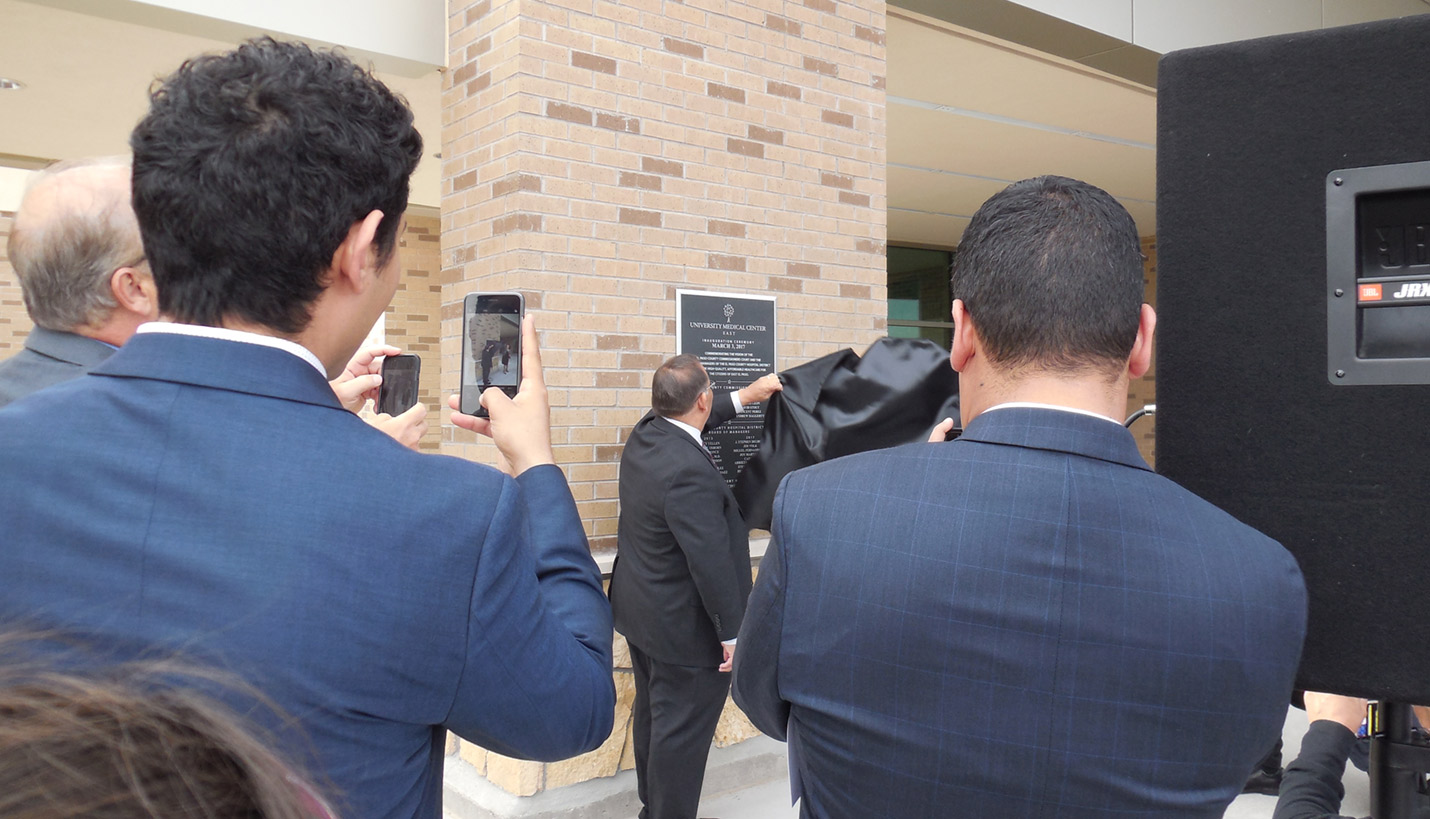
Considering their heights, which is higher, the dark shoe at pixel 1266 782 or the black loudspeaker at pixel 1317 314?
the black loudspeaker at pixel 1317 314

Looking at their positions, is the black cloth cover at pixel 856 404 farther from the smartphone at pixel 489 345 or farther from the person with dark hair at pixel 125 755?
the person with dark hair at pixel 125 755

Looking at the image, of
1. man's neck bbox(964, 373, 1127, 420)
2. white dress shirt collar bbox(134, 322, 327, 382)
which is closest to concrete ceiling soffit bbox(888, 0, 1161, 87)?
man's neck bbox(964, 373, 1127, 420)

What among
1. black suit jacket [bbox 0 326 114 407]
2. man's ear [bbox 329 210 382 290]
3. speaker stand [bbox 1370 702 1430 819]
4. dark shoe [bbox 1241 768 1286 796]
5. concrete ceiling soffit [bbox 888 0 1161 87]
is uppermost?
concrete ceiling soffit [bbox 888 0 1161 87]

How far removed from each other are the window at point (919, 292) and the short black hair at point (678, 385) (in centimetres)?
1007

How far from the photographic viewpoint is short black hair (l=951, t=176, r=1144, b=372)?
1.41 meters

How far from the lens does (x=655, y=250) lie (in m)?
4.73

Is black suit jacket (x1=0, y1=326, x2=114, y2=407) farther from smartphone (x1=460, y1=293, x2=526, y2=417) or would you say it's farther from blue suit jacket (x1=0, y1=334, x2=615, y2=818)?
blue suit jacket (x1=0, y1=334, x2=615, y2=818)

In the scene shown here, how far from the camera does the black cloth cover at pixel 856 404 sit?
3889mm

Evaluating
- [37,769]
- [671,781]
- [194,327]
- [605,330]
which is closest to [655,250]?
[605,330]

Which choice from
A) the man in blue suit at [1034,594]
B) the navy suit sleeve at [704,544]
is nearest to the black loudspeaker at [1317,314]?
the man in blue suit at [1034,594]

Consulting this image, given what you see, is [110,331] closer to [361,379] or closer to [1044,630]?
[361,379]

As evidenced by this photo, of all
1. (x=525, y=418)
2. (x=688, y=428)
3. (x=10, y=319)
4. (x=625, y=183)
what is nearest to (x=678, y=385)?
(x=688, y=428)

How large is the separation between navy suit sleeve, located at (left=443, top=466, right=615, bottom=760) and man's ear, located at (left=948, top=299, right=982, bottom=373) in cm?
69

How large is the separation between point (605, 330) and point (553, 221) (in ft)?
1.89
